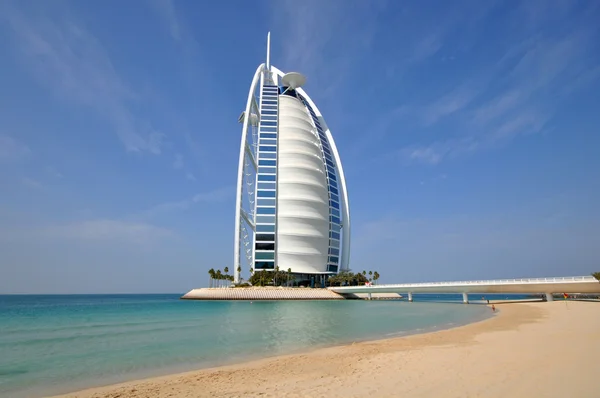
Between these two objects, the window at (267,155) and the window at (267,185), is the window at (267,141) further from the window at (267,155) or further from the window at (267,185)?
the window at (267,185)

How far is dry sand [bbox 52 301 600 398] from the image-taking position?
26.9ft

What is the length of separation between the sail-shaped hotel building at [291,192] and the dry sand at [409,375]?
6653 centimetres

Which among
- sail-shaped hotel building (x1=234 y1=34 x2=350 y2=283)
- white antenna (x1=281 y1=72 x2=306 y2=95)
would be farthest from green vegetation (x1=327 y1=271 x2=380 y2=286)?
white antenna (x1=281 y1=72 x2=306 y2=95)

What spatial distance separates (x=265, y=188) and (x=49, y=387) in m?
79.7

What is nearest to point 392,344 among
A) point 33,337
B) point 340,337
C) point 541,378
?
point 340,337

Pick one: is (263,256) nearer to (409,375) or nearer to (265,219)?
(265,219)

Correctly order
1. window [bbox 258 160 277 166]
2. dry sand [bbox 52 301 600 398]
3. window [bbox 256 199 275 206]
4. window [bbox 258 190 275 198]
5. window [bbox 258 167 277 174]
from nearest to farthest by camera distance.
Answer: dry sand [bbox 52 301 600 398]
window [bbox 256 199 275 206]
window [bbox 258 190 275 198]
window [bbox 258 167 277 174]
window [bbox 258 160 277 166]

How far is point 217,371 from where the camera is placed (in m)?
11.9

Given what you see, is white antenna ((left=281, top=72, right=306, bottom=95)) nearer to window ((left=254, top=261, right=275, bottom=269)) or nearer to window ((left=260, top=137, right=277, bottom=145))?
window ((left=260, top=137, right=277, bottom=145))

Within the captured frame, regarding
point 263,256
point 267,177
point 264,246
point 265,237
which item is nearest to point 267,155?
point 267,177

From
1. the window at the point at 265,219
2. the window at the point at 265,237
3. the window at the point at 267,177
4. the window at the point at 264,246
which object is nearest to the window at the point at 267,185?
the window at the point at 267,177

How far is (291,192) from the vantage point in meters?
91.3

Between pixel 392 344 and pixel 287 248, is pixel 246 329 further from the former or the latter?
pixel 287 248

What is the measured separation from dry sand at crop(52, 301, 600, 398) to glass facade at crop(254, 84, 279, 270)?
72.6 metres
